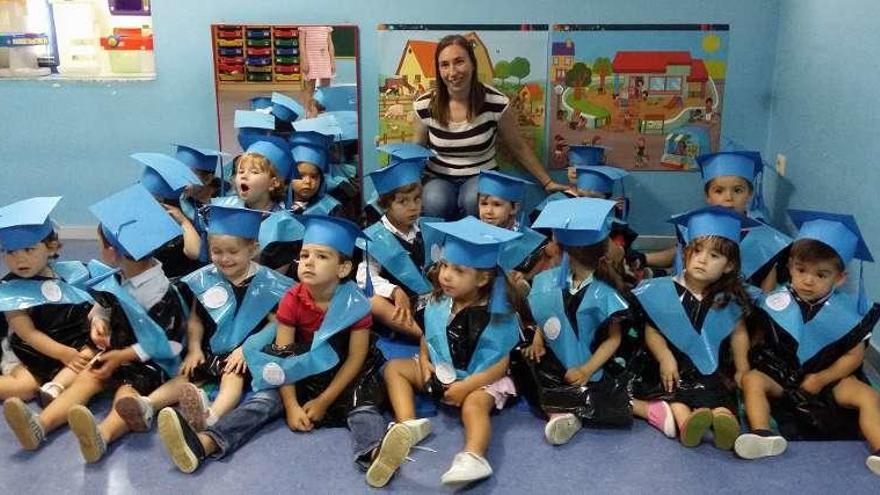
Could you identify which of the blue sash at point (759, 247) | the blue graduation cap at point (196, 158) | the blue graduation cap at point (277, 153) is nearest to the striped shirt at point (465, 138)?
the blue graduation cap at point (277, 153)

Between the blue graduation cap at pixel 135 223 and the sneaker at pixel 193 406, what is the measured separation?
476mm

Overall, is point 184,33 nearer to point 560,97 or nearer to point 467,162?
point 467,162

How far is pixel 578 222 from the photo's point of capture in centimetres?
262

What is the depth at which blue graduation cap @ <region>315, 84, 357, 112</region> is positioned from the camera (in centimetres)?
439

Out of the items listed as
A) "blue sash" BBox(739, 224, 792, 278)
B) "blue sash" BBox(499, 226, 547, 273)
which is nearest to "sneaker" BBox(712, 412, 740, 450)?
"blue sash" BBox(739, 224, 792, 278)

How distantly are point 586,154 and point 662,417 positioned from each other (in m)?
1.86

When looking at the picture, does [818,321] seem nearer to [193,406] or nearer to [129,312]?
[193,406]

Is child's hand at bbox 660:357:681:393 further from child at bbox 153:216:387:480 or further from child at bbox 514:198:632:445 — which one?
child at bbox 153:216:387:480

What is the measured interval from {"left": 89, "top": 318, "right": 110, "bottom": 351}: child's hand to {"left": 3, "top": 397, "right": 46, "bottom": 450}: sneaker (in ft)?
1.06

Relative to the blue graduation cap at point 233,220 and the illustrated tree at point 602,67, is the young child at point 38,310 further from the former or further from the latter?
the illustrated tree at point 602,67

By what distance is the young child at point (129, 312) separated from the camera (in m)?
2.61

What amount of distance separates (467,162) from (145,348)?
195 centimetres

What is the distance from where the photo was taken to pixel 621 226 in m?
3.74

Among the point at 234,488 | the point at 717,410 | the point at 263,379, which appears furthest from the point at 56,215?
the point at 717,410
